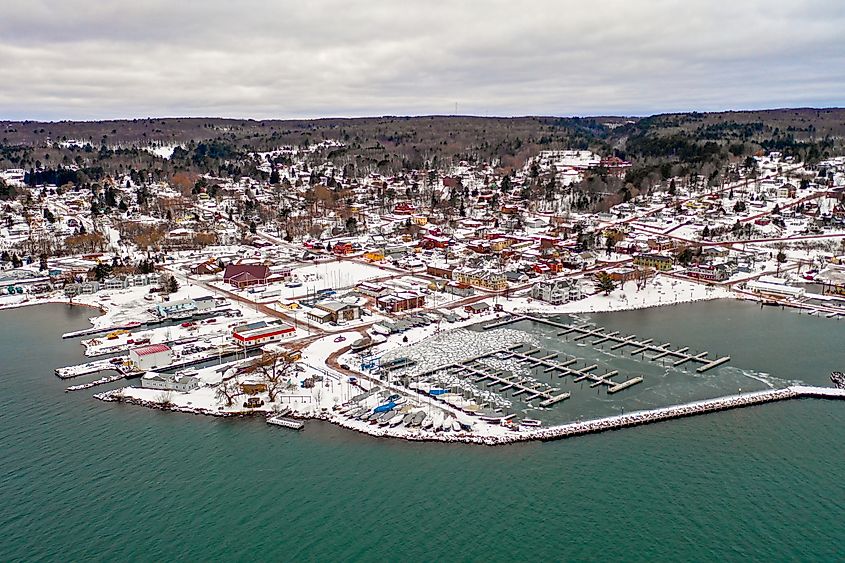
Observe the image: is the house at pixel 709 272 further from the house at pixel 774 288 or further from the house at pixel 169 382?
the house at pixel 169 382

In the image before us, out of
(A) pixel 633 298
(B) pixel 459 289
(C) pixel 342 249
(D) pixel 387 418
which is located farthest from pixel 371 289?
(D) pixel 387 418

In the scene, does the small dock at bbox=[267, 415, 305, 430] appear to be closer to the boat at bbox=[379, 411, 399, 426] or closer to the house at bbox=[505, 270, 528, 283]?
the boat at bbox=[379, 411, 399, 426]

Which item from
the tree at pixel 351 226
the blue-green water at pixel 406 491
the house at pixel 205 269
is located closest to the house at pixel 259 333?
the blue-green water at pixel 406 491

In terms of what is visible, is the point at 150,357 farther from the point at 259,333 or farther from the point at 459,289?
the point at 459,289

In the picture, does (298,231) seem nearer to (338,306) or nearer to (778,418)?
(338,306)

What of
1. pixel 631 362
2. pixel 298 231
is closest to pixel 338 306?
pixel 631 362
